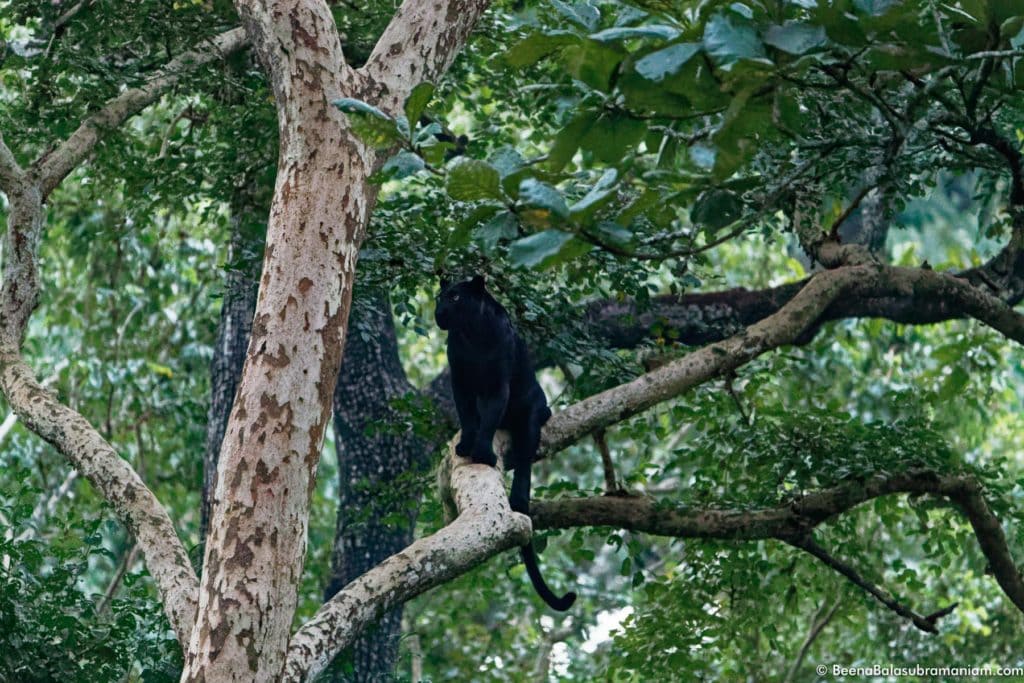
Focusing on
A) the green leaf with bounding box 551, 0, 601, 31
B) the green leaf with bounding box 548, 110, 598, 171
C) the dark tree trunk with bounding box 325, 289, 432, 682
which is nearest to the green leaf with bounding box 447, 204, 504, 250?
the green leaf with bounding box 548, 110, 598, 171

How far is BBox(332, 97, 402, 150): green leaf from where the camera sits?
162 centimetres

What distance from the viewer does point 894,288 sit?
461 cm

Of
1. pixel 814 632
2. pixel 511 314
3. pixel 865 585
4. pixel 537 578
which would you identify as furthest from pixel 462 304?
pixel 814 632

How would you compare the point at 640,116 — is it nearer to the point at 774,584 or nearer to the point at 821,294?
the point at 821,294

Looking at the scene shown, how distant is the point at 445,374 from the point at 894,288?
255cm

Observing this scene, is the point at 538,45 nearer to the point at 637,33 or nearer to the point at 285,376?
the point at 637,33

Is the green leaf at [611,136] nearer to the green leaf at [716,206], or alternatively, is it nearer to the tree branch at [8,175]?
the green leaf at [716,206]

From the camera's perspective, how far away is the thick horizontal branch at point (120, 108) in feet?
13.4

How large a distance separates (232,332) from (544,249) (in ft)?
15.5

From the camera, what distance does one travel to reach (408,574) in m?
2.73

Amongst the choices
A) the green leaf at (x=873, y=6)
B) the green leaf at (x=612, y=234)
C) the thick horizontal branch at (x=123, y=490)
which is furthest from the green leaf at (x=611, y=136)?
the thick horizontal branch at (x=123, y=490)

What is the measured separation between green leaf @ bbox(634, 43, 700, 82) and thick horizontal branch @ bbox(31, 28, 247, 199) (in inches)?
120

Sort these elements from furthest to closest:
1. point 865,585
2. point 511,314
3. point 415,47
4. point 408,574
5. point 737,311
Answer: point 737,311, point 511,314, point 865,585, point 415,47, point 408,574

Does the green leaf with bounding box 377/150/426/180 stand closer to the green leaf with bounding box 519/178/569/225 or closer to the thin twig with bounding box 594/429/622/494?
the green leaf with bounding box 519/178/569/225
